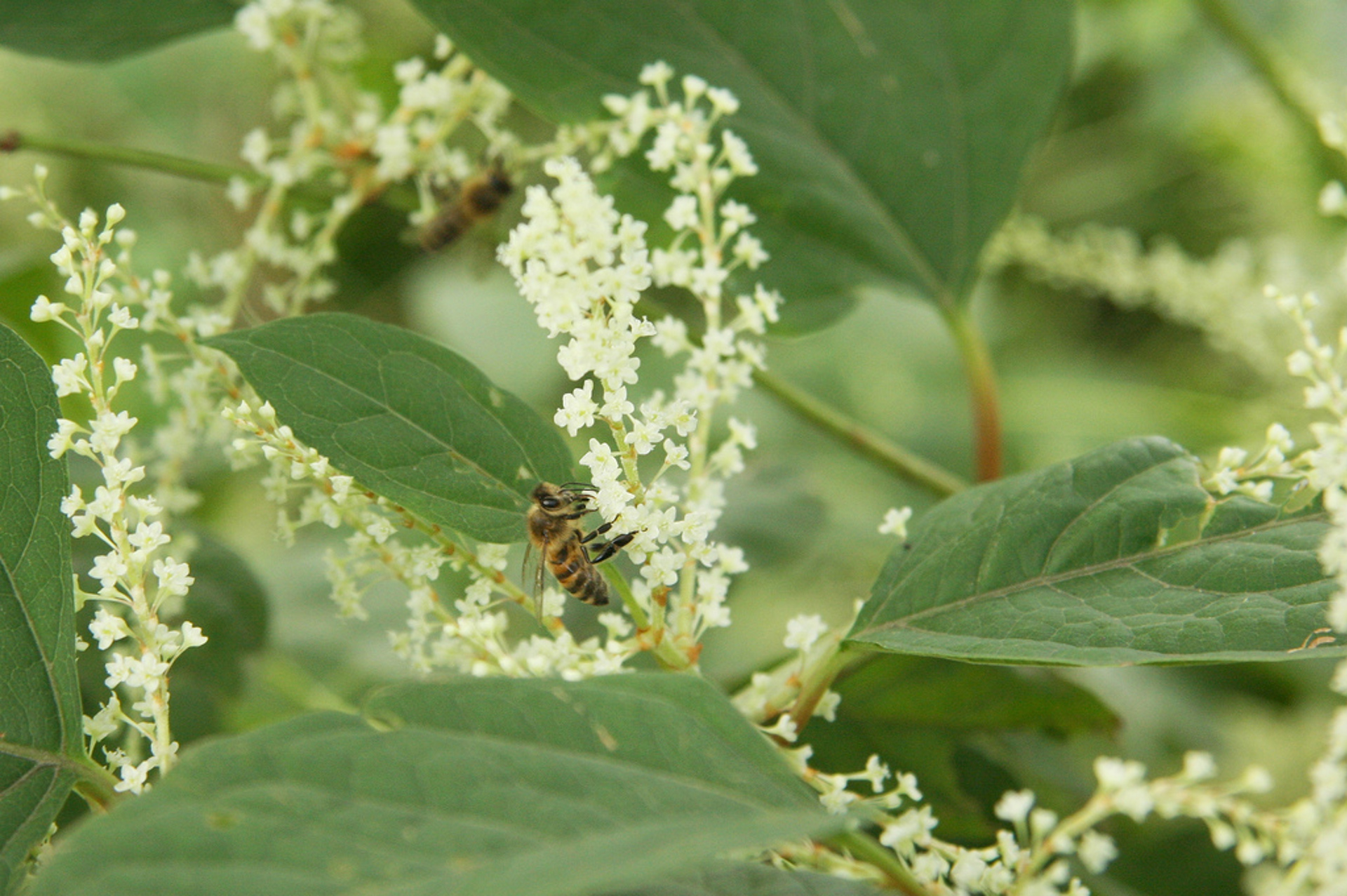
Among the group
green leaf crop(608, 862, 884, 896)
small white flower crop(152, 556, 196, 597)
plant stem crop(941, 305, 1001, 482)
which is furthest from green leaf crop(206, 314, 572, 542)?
plant stem crop(941, 305, 1001, 482)

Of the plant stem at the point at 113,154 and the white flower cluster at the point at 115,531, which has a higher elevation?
the plant stem at the point at 113,154

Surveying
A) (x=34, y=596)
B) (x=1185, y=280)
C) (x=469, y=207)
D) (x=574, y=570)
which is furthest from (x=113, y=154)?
(x=1185, y=280)

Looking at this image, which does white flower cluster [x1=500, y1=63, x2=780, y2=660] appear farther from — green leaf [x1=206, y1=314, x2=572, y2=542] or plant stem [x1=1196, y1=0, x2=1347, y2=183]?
plant stem [x1=1196, y1=0, x2=1347, y2=183]

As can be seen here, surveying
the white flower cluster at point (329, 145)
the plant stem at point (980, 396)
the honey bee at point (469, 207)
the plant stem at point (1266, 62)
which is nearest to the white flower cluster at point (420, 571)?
the white flower cluster at point (329, 145)

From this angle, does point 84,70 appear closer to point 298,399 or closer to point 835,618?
point 835,618

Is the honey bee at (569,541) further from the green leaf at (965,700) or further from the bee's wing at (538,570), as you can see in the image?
the green leaf at (965,700)
